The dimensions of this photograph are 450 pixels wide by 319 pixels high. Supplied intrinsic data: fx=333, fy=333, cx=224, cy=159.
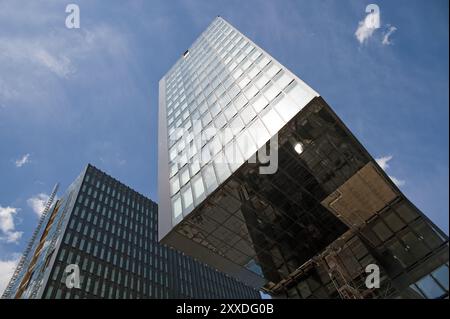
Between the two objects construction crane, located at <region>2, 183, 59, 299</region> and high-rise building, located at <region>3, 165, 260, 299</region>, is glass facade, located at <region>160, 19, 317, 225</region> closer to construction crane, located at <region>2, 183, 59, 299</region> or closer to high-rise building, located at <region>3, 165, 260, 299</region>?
high-rise building, located at <region>3, 165, 260, 299</region>

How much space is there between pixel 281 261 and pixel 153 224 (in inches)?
3483

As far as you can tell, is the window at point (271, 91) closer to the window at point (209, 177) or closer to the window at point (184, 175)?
the window at point (209, 177)

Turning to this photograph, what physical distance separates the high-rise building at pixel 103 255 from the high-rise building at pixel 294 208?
187ft

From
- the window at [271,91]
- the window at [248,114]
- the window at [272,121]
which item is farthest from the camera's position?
the window at [271,91]

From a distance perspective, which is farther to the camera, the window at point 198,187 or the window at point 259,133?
the window at point 198,187

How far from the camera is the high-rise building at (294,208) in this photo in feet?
56.2

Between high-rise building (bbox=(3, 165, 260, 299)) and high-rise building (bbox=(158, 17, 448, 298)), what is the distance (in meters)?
57.1

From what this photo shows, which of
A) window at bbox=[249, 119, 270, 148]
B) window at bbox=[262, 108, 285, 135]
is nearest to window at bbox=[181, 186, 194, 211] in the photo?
window at bbox=[249, 119, 270, 148]

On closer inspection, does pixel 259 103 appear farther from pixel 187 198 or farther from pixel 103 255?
pixel 103 255

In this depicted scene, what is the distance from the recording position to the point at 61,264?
69375 mm

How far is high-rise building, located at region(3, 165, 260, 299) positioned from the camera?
7075cm

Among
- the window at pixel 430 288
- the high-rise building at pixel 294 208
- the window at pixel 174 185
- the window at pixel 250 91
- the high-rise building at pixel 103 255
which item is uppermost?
the high-rise building at pixel 103 255

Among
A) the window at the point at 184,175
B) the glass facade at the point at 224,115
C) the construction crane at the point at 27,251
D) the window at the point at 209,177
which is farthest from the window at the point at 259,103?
the construction crane at the point at 27,251
